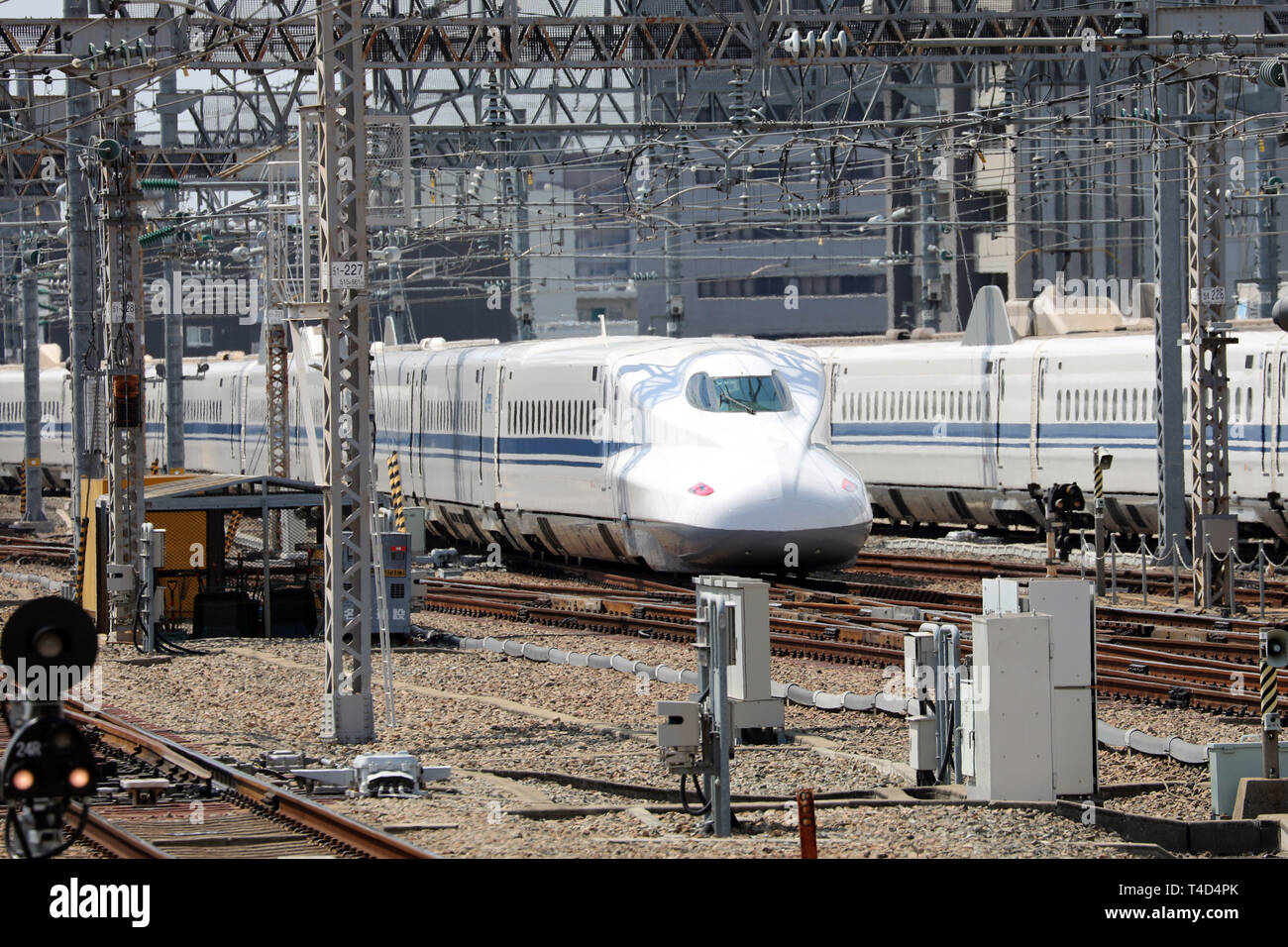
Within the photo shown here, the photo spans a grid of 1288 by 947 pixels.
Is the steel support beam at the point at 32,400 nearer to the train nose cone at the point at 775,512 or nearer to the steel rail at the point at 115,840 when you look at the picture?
the train nose cone at the point at 775,512

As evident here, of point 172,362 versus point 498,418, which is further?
point 172,362

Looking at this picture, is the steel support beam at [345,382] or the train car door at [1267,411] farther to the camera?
the train car door at [1267,411]

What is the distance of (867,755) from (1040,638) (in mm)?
2577

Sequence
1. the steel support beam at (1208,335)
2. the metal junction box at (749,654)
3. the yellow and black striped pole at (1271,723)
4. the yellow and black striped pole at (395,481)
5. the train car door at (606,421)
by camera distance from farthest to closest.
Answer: the yellow and black striped pole at (395,481)
the train car door at (606,421)
the steel support beam at (1208,335)
the metal junction box at (749,654)
the yellow and black striped pole at (1271,723)

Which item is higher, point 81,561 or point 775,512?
point 775,512

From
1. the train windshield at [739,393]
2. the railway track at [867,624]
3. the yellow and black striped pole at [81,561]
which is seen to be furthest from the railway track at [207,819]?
the train windshield at [739,393]

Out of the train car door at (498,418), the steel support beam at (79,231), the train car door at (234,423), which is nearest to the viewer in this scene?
the steel support beam at (79,231)

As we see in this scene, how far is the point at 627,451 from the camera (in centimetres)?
2580

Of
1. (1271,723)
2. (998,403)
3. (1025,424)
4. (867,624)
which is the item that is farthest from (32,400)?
(1271,723)

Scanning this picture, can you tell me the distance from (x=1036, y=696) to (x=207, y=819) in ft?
15.8

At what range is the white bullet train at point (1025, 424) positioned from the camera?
27797 mm

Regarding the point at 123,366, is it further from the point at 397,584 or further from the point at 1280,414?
the point at 1280,414

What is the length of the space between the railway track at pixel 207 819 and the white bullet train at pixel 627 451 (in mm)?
3710
